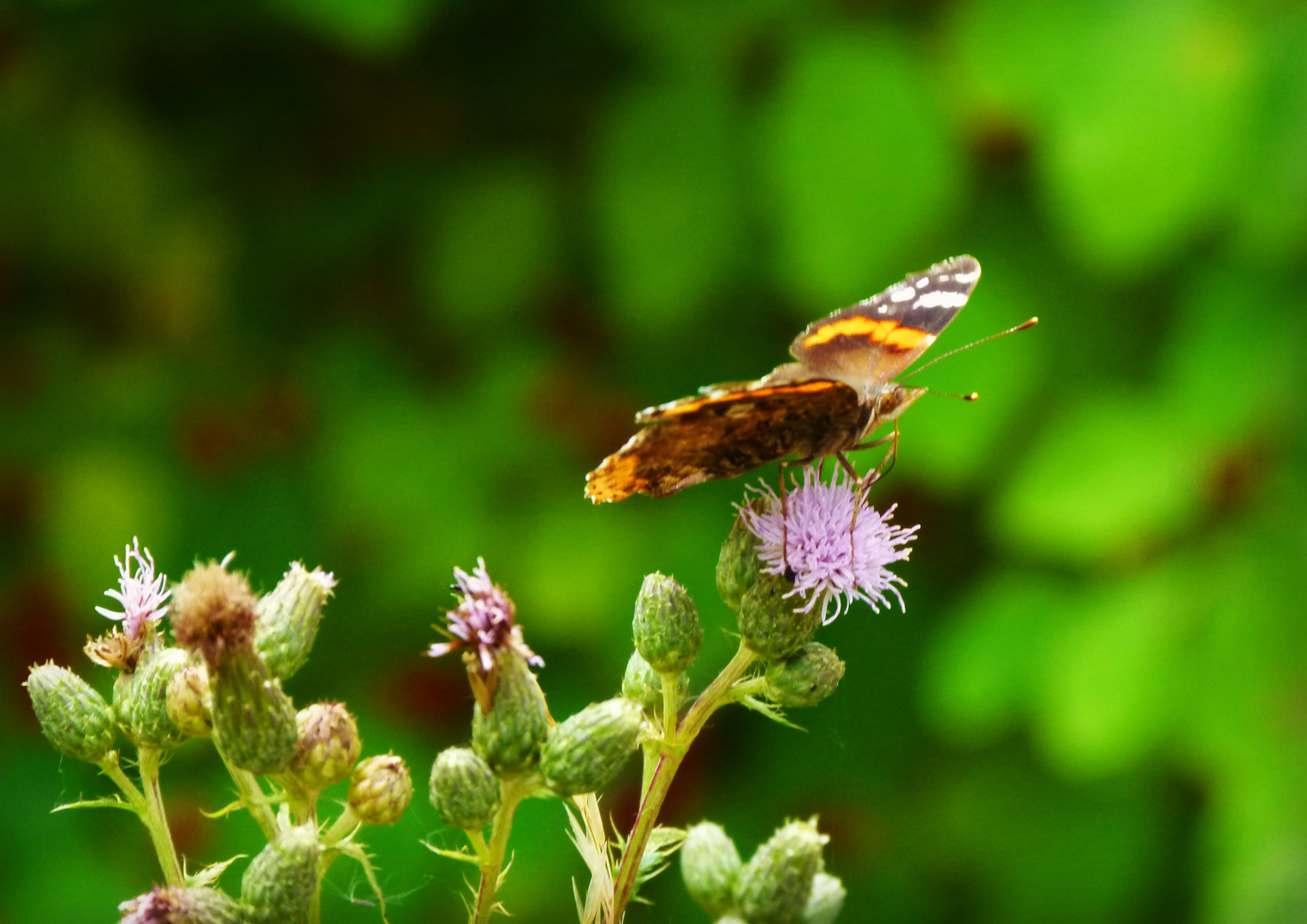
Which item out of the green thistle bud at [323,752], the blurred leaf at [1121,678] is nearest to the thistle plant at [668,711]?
the green thistle bud at [323,752]

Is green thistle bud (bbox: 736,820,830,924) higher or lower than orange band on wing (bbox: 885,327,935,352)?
lower

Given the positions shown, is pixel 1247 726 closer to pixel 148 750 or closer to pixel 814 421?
pixel 814 421

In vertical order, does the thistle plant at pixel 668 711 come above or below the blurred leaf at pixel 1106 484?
below

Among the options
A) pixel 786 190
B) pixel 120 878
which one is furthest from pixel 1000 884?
pixel 120 878

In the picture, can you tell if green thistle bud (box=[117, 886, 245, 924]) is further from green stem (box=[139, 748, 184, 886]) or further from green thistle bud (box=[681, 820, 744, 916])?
green thistle bud (box=[681, 820, 744, 916])

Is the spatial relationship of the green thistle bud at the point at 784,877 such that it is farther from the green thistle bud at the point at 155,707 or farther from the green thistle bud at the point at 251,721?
the green thistle bud at the point at 155,707

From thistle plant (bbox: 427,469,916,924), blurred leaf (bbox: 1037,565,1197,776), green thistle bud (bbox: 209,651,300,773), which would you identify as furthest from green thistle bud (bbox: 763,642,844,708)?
blurred leaf (bbox: 1037,565,1197,776)
